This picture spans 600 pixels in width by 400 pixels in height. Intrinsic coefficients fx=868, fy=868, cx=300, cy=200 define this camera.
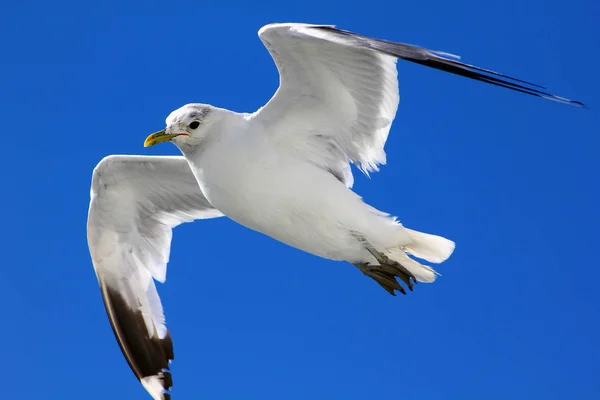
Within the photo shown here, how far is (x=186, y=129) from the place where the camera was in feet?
14.6

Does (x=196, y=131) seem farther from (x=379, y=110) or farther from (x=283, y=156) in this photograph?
(x=379, y=110)

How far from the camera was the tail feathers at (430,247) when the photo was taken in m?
4.92

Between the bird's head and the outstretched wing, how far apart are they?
0.98 ft

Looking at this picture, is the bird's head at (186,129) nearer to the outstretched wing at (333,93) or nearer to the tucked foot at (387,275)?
the outstretched wing at (333,93)

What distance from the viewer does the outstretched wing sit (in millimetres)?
4113

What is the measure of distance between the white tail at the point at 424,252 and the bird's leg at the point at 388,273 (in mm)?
45

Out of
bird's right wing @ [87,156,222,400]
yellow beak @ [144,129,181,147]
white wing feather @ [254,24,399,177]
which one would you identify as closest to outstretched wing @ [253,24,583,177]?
white wing feather @ [254,24,399,177]

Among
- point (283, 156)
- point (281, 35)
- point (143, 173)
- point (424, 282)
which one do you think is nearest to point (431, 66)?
point (281, 35)

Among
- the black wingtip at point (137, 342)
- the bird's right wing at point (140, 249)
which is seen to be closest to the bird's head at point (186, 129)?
the bird's right wing at point (140, 249)

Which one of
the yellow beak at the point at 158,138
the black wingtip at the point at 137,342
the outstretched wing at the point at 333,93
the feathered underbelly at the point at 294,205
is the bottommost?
the black wingtip at the point at 137,342

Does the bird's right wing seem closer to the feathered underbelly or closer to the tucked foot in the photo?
the feathered underbelly

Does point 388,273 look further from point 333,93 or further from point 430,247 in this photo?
point 333,93

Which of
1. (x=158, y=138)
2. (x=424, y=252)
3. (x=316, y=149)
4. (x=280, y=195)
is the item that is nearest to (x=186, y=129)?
(x=158, y=138)

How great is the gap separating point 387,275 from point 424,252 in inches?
10.2
